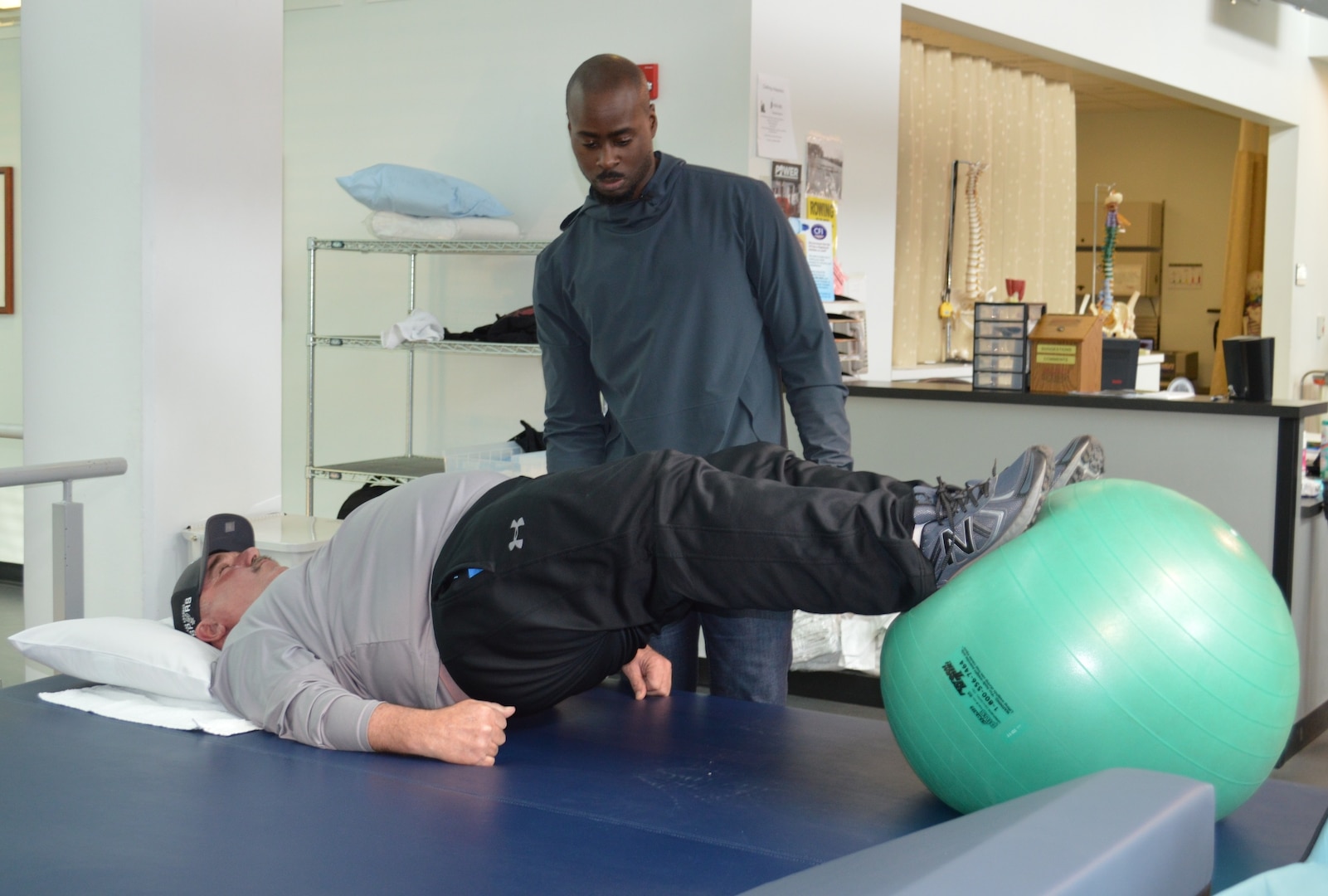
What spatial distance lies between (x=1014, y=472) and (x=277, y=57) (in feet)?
7.94

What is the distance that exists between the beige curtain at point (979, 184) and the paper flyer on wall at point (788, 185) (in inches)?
51.9

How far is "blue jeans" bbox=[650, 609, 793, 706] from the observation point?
231 cm

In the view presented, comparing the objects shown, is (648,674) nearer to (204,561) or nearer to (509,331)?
(204,561)

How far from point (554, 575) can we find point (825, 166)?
303 centimetres

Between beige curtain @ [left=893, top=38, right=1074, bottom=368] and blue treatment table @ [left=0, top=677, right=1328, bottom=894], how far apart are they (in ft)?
12.1

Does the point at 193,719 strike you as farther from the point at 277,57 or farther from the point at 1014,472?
the point at 277,57

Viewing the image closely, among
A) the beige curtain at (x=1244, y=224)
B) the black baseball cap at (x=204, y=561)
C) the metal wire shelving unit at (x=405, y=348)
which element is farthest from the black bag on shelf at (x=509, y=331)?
the beige curtain at (x=1244, y=224)

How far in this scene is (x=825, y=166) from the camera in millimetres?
4543

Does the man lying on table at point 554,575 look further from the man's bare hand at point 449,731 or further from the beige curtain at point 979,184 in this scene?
the beige curtain at point 979,184

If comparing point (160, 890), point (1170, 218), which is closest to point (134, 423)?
point (160, 890)

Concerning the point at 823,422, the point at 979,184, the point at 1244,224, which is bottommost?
the point at 823,422

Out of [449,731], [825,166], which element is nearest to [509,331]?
[825,166]

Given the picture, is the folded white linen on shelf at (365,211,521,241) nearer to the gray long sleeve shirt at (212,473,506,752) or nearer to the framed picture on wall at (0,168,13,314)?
the gray long sleeve shirt at (212,473,506,752)

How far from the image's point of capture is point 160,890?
58.9 inches
